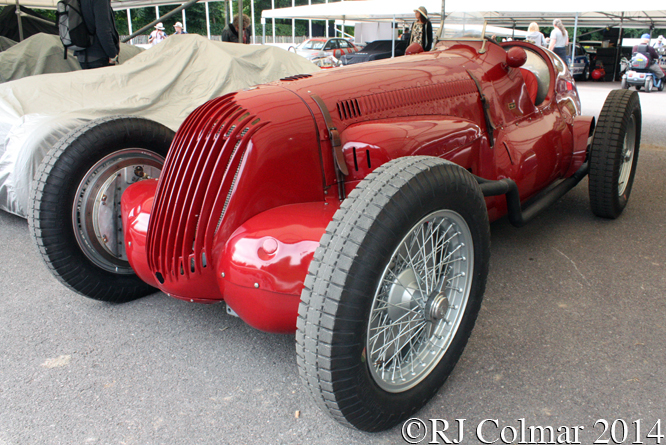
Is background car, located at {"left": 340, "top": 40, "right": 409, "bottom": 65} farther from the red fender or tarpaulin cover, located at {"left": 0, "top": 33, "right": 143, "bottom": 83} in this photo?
the red fender

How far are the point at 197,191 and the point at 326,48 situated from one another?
2133 cm

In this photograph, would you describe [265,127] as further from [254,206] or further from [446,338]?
[446,338]

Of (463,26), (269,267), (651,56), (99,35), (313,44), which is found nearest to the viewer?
(269,267)

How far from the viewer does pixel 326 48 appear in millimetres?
21844

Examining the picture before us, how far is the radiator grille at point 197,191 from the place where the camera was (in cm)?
190

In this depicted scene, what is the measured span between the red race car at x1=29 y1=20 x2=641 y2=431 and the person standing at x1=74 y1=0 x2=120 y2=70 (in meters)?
2.93

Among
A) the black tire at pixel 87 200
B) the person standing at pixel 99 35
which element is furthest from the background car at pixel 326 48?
the black tire at pixel 87 200

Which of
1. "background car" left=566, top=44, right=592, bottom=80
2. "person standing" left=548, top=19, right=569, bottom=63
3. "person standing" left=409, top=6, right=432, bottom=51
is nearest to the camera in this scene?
"person standing" left=409, top=6, right=432, bottom=51

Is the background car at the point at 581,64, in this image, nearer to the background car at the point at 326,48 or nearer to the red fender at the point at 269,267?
the background car at the point at 326,48

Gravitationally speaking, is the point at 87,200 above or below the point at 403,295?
above

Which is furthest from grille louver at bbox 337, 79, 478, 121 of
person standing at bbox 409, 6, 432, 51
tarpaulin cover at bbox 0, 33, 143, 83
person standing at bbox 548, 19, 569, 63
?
person standing at bbox 548, 19, 569, 63

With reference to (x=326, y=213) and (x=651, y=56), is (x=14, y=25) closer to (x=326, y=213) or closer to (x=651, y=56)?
(x=326, y=213)

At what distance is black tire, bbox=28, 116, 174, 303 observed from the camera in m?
2.33

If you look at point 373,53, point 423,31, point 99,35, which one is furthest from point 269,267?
point 373,53
